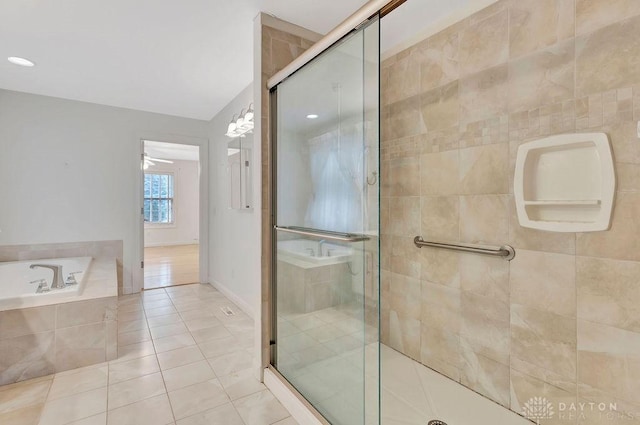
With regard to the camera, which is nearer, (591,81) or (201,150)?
(591,81)

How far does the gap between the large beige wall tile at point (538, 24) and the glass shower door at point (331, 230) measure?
Answer: 0.90 m

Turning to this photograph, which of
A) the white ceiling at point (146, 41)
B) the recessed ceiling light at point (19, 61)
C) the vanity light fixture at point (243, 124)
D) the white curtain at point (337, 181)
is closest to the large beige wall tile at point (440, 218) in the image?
the white curtain at point (337, 181)

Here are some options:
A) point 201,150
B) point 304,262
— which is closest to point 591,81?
point 304,262

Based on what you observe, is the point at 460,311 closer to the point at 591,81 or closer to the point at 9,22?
the point at 591,81

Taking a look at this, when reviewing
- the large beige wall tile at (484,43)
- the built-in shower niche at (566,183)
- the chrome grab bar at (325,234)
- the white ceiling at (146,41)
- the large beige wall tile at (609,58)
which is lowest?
the chrome grab bar at (325,234)

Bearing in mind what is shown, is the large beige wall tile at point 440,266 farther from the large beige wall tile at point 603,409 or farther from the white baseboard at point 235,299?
the white baseboard at point 235,299

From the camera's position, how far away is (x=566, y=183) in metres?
1.41

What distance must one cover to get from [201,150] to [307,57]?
3.28 meters

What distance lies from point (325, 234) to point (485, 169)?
3.36ft

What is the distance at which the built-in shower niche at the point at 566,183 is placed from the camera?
1.29m

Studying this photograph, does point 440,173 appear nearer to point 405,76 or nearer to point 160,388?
point 405,76

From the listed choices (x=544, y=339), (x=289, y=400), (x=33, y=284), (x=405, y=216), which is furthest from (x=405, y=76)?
(x=33, y=284)

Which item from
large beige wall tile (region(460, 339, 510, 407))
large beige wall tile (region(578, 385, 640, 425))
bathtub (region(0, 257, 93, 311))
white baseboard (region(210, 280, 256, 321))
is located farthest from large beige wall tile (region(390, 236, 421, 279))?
bathtub (region(0, 257, 93, 311))

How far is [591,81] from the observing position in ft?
4.38
